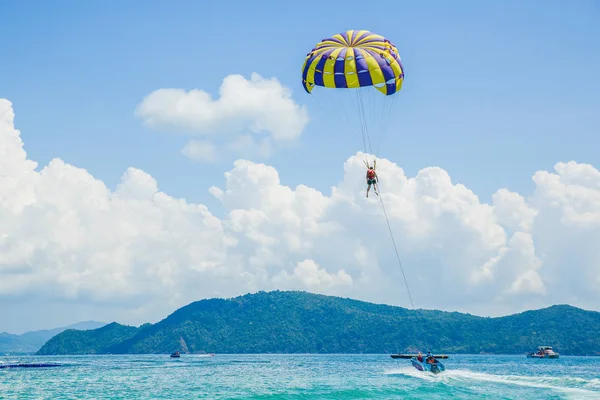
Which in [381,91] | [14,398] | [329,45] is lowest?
[14,398]

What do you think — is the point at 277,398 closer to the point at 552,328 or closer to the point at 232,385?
the point at 232,385

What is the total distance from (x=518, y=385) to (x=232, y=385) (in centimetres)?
2570

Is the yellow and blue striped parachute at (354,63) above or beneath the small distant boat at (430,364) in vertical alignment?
above

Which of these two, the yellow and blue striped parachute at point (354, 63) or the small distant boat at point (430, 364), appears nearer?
the yellow and blue striped parachute at point (354, 63)

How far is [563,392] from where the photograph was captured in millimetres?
45188

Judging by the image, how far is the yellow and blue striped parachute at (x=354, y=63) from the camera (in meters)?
34.1

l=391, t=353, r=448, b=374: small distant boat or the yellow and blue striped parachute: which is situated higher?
the yellow and blue striped parachute

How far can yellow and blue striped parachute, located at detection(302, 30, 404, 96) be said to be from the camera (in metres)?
34.1

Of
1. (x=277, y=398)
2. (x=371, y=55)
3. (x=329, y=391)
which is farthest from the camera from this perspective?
(x=329, y=391)

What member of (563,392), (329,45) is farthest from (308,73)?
(563,392)

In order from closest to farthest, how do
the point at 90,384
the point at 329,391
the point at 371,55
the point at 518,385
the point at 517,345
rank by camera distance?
the point at 371,55, the point at 329,391, the point at 518,385, the point at 90,384, the point at 517,345

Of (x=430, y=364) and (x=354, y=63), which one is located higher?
(x=354, y=63)

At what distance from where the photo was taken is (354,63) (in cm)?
3391

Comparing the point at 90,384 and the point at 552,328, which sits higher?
the point at 552,328
